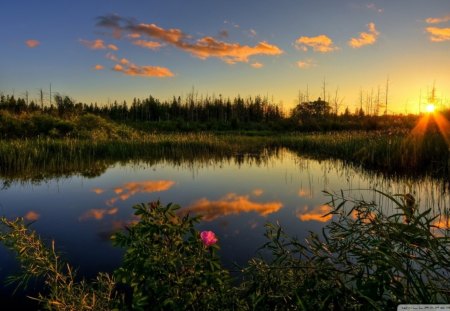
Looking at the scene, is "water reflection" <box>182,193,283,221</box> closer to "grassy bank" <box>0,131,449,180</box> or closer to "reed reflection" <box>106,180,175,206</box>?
"reed reflection" <box>106,180,175,206</box>

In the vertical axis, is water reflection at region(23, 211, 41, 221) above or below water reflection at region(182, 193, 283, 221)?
below

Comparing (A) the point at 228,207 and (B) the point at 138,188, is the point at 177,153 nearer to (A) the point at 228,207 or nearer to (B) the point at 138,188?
(B) the point at 138,188

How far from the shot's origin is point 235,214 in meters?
7.68

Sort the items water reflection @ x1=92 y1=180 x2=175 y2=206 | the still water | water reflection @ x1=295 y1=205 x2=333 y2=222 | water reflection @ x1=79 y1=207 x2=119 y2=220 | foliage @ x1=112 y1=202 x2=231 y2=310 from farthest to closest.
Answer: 1. water reflection @ x1=92 y1=180 x2=175 y2=206
2. water reflection @ x1=79 y1=207 x2=119 y2=220
3. water reflection @ x1=295 y1=205 x2=333 y2=222
4. the still water
5. foliage @ x1=112 y1=202 x2=231 y2=310

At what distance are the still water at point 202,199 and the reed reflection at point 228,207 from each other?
0.9 inches

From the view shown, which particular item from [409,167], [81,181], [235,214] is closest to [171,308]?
[235,214]

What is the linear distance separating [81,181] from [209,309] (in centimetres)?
1055

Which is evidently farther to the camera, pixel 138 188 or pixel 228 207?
pixel 138 188

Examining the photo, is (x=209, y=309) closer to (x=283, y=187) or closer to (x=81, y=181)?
(x=283, y=187)

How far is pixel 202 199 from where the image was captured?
9.30 m

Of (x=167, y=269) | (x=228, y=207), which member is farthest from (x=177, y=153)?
(x=167, y=269)

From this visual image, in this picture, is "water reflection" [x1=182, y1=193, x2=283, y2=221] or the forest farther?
the forest

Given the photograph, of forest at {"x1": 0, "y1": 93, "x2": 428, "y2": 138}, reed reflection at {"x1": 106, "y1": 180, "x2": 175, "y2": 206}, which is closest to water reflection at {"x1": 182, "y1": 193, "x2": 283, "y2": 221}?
reed reflection at {"x1": 106, "y1": 180, "x2": 175, "y2": 206}

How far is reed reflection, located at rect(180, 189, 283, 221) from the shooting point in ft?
25.5
